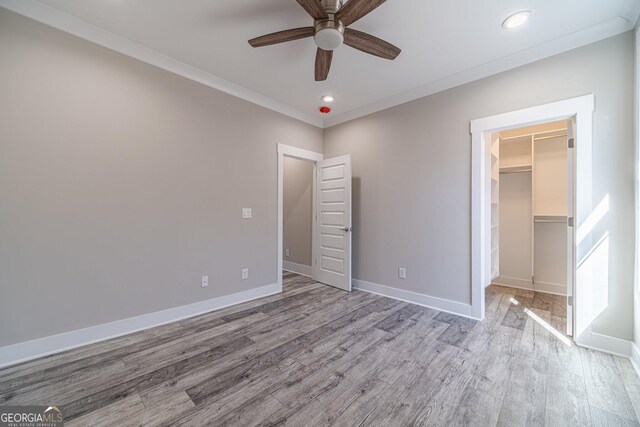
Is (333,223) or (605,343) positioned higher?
(333,223)

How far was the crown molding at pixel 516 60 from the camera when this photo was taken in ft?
6.95

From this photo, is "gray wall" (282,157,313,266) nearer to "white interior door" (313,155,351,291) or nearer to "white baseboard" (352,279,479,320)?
"white interior door" (313,155,351,291)

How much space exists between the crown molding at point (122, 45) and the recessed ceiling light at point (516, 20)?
2.70m

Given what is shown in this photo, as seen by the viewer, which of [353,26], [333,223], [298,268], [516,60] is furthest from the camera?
[298,268]

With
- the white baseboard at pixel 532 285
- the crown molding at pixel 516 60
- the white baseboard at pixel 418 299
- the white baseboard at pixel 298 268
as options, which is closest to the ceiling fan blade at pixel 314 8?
the crown molding at pixel 516 60

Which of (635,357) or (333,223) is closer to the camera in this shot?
(635,357)

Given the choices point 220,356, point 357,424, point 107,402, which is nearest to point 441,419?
point 357,424

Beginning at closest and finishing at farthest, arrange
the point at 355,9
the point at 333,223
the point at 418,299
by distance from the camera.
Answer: the point at 355,9
the point at 418,299
the point at 333,223

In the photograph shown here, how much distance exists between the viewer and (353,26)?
2209mm

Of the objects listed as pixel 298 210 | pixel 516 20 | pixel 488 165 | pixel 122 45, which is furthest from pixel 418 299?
pixel 122 45

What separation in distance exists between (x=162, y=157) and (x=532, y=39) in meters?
3.78

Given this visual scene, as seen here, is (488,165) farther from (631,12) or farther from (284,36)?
(284,36)

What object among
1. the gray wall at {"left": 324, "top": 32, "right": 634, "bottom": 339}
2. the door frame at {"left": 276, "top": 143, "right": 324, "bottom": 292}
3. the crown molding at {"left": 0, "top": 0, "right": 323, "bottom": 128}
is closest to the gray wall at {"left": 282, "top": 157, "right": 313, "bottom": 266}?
the door frame at {"left": 276, "top": 143, "right": 324, "bottom": 292}

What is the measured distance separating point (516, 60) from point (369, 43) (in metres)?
1.69
